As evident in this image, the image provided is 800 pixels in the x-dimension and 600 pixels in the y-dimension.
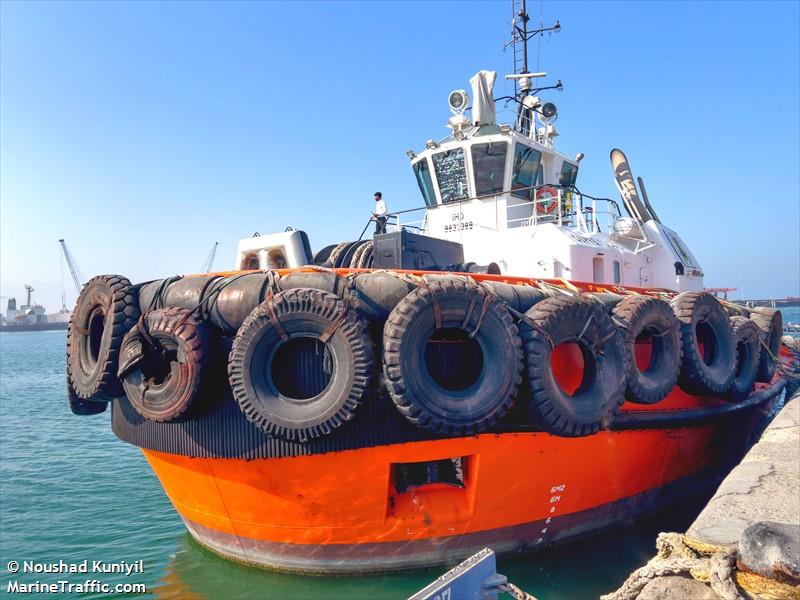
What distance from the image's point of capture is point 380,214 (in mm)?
7973

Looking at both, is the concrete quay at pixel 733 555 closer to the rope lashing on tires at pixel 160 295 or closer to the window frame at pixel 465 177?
the rope lashing on tires at pixel 160 295

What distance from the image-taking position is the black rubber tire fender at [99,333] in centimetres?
412

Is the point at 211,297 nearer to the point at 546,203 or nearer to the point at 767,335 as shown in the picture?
the point at 546,203

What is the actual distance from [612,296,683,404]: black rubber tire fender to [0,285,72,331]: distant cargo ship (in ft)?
371

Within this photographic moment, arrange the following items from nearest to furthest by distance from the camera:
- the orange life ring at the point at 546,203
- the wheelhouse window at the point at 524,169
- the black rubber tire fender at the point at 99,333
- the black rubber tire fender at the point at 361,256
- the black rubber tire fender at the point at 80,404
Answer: the black rubber tire fender at the point at 99,333 < the black rubber tire fender at the point at 80,404 < the black rubber tire fender at the point at 361,256 < the orange life ring at the point at 546,203 < the wheelhouse window at the point at 524,169

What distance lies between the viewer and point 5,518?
6762 mm

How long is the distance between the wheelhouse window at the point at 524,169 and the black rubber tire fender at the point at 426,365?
5.24 metres

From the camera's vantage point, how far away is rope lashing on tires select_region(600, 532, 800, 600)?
2043 mm

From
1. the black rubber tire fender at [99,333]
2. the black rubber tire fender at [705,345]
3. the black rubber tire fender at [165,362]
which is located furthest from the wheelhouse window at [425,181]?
the black rubber tire fender at [165,362]

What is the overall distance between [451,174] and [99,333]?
6.11 metres

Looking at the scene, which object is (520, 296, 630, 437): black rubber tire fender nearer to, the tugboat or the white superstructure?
the tugboat

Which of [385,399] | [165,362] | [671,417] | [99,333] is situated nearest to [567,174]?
[671,417]

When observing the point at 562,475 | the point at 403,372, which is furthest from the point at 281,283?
the point at 562,475

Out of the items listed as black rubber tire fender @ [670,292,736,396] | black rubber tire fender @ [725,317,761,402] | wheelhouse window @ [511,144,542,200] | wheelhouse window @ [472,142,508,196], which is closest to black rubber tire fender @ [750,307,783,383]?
black rubber tire fender @ [725,317,761,402]
